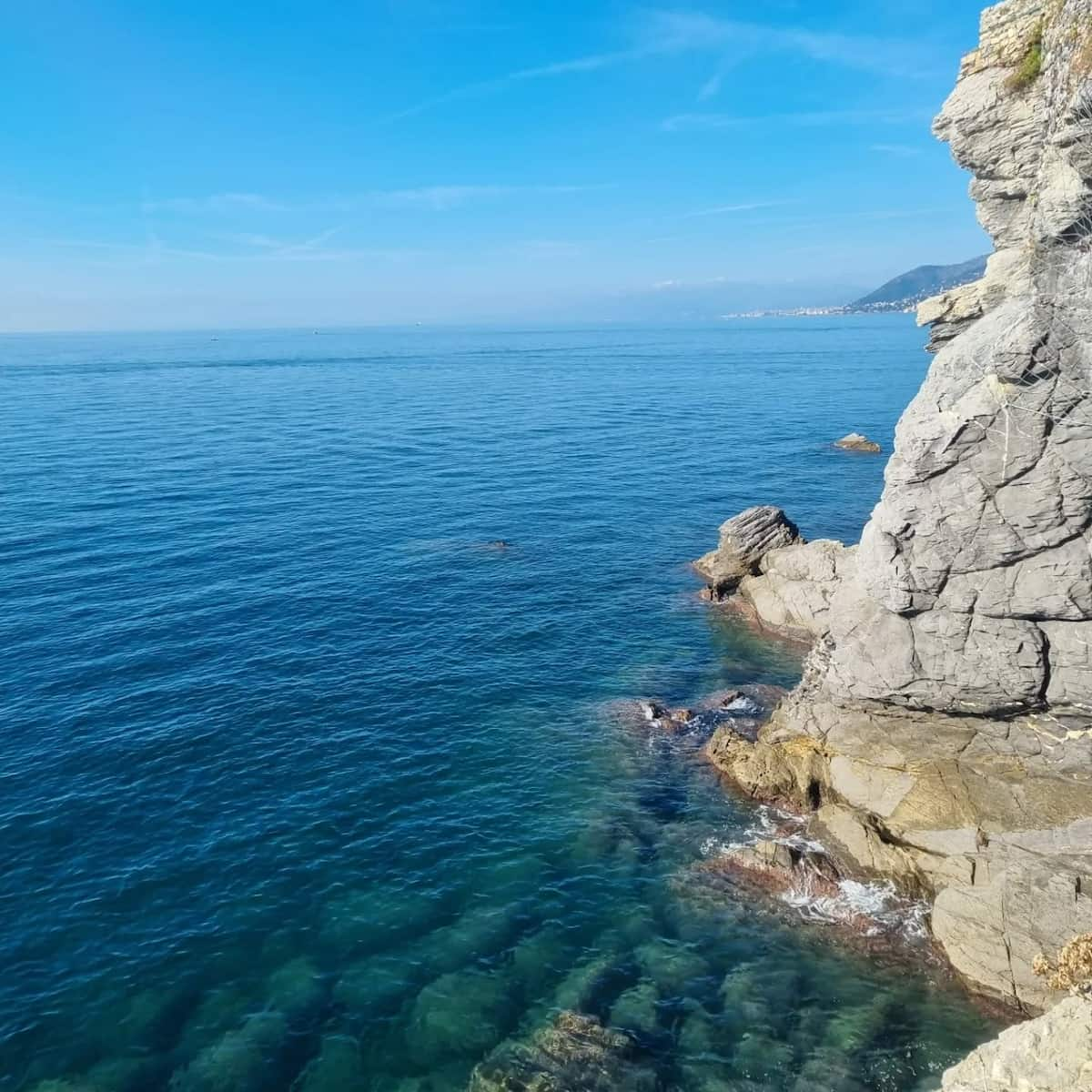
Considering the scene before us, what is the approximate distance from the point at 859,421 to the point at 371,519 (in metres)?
86.0

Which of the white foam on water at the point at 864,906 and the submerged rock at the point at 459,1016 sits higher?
the submerged rock at the point at 459,1016

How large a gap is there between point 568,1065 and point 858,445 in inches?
3728

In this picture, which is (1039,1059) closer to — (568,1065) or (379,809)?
(568,1065)

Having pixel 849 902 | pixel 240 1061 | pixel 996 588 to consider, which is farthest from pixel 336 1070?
pixel 996 588

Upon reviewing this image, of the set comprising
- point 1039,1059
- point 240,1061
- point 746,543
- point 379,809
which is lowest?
point 240,1061

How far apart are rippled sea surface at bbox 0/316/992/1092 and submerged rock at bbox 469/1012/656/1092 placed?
57 cm

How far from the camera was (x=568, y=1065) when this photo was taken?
2391cm

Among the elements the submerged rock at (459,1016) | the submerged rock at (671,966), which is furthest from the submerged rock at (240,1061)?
the submerged rock at (671,966)

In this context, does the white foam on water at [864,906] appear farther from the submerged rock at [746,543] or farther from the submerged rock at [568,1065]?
the submerged rock at [746,543]

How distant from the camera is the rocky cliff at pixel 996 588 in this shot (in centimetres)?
2691

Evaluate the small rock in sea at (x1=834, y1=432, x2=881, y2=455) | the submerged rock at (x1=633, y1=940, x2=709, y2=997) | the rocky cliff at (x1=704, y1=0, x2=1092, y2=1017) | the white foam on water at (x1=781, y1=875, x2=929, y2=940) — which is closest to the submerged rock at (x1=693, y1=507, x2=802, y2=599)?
the rocky cliff at (x1=704, y1=0, x2=1092, y2=1017)

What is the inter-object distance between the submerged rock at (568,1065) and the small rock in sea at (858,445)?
92.2 metres

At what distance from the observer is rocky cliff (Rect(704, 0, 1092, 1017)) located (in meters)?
26.9

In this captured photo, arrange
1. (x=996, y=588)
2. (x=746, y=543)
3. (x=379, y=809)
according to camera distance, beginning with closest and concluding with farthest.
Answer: (x=996, y=588) < (x=379, y=809) < (x=746, y=543)
